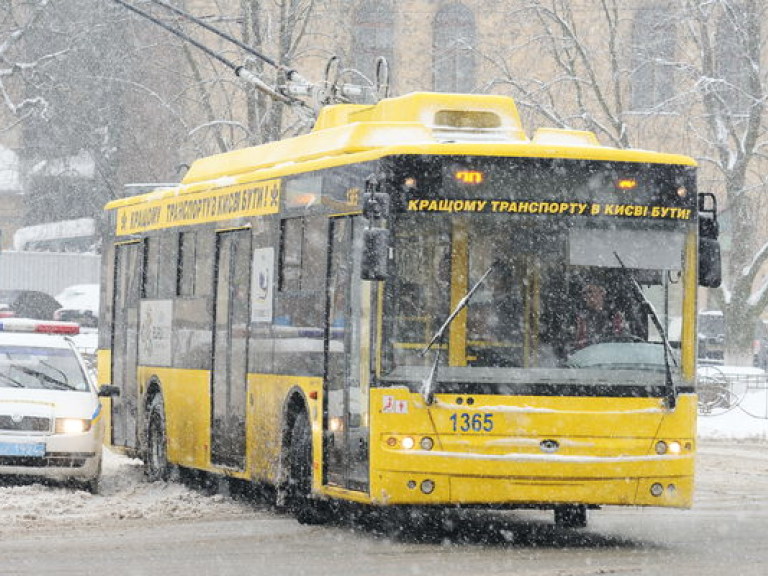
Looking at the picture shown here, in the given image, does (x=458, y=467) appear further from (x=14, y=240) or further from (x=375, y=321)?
(x=14, y=240)

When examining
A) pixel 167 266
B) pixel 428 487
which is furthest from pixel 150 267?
pixel 428 487

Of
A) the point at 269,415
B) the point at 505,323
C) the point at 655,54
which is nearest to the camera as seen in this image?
the point at 505,323

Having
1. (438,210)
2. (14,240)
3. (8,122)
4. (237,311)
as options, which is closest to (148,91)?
(8,122)

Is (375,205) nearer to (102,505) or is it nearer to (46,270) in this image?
(102,505)

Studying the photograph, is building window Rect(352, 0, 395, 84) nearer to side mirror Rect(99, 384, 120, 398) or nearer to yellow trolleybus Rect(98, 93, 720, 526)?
side mirror Rect(99, 384, 120, 398)

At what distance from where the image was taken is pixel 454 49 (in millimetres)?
41094

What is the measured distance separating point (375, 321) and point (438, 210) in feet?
2.86

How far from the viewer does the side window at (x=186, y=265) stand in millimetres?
18156

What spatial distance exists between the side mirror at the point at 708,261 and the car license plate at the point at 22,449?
5.92 m

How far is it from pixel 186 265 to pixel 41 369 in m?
1.64

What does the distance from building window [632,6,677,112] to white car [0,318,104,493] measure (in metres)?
21.9

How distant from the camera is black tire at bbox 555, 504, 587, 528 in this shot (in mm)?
15227

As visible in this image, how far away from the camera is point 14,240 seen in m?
75.9

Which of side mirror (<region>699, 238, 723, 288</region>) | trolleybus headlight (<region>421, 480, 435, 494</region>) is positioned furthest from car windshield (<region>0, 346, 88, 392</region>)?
side mirror (<region>699, 238, 723, 288</region>)
